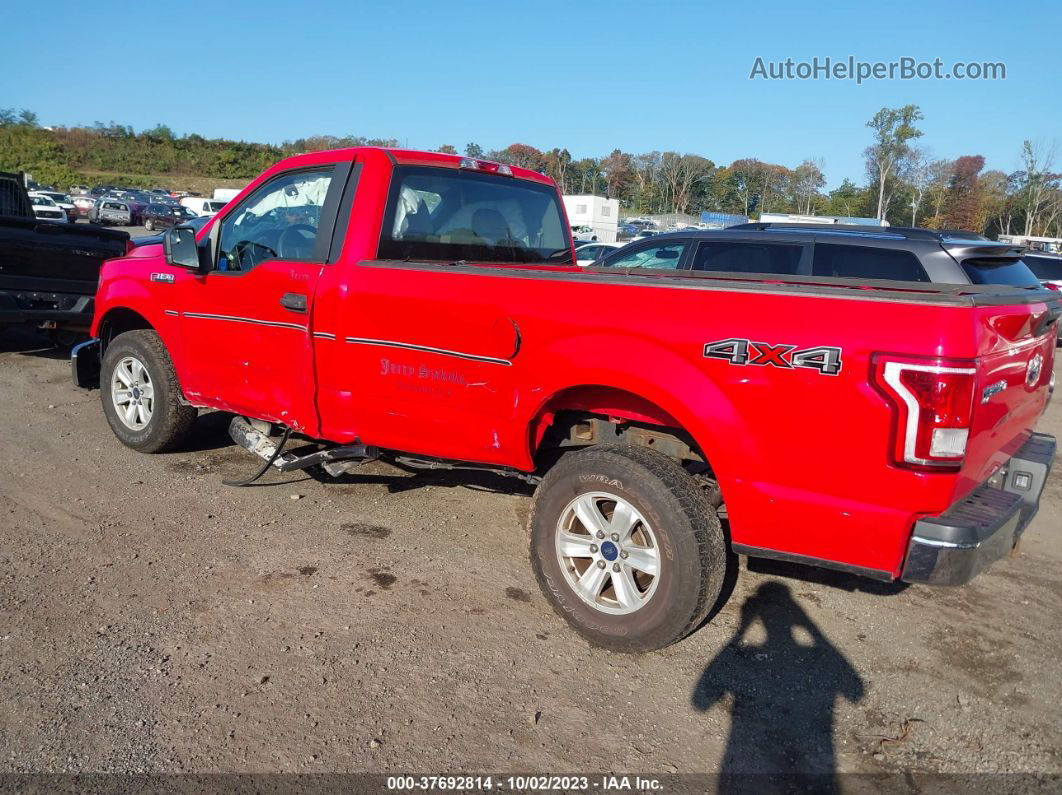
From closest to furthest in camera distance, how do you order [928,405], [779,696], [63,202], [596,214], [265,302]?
[928,405] < [779,696] < [265,302] < [63,202] < [596,214]

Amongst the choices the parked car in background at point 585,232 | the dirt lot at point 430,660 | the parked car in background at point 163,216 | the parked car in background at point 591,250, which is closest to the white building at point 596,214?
the parked car in background at point 585,232

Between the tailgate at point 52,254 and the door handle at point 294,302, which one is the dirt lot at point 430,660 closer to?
the door handle at point 294,302

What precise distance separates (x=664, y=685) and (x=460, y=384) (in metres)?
1.57

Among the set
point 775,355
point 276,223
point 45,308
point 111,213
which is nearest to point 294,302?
point 276,223

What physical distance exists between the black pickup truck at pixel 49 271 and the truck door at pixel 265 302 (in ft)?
12.6

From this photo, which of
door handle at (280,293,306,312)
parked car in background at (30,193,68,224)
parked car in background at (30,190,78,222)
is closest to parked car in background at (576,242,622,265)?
door handle at (280,293,306,312)

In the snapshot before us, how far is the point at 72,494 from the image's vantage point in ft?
16.4

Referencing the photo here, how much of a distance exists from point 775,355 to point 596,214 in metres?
46.4

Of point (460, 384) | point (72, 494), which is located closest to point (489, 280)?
point (460, 384)

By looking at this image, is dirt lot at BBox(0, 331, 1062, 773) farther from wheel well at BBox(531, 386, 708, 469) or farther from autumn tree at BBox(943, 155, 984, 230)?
autumn tree at BBox(943, 155, 984, 230)

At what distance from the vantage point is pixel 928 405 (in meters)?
2.65

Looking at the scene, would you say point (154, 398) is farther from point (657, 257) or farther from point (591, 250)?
point (591, 250)

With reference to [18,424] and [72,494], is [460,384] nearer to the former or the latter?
[72,494]

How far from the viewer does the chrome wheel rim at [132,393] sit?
5559 mm
